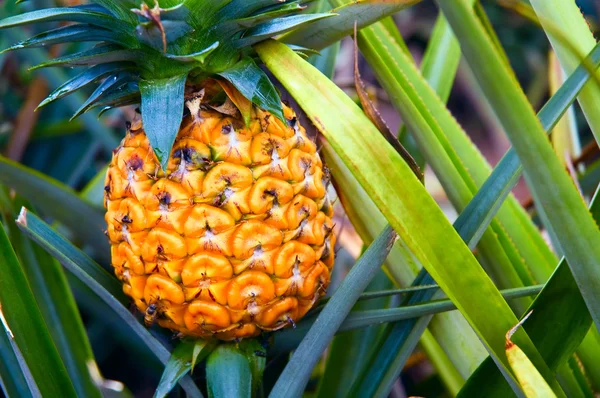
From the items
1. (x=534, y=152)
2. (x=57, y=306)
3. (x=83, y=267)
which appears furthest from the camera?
(x=57, y=306)

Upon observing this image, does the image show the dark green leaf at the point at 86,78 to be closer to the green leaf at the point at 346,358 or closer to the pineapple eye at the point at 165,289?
the pineapple eye at the point at 165,289

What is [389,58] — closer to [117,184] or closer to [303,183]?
[303,183]

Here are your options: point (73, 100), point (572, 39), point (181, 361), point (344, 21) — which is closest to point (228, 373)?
point (181, 361)

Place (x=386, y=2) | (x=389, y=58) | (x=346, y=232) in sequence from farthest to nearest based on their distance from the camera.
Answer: (x=346, y=232) < (x=389, y=58) < (x=386, y=2)

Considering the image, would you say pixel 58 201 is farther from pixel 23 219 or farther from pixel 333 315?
pixel 333 315

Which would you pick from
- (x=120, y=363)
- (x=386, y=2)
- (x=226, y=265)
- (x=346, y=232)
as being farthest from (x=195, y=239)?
(x=120, y=363)

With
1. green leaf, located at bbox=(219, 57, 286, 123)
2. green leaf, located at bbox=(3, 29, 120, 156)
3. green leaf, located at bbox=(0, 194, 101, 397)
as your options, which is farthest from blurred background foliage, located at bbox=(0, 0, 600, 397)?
green leaf, located at bbox=(219, 57, 286, 123)

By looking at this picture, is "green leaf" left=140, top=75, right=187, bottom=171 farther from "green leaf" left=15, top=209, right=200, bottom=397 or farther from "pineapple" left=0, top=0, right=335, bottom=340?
"green leaf" left=15, top=209, right=200, bottom=397
